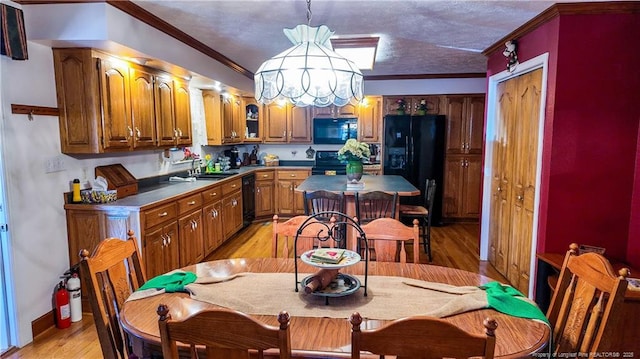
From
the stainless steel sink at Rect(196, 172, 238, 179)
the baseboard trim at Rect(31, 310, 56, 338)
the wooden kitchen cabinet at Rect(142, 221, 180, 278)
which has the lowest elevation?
the baseboard trim at Rect(31, 310, 56, 338)

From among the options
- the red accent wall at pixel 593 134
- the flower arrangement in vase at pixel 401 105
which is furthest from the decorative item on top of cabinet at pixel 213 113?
the red accent wall at pixel 593 134

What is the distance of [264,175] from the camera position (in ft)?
19.9

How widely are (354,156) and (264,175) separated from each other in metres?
2.59

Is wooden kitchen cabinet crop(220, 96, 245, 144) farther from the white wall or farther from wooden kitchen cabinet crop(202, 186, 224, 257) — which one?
the white wall

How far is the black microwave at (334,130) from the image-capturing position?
20.7ft

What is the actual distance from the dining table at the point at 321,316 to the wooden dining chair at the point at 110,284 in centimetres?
9

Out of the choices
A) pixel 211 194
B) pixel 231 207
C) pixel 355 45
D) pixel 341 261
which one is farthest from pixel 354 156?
pixel 341 261

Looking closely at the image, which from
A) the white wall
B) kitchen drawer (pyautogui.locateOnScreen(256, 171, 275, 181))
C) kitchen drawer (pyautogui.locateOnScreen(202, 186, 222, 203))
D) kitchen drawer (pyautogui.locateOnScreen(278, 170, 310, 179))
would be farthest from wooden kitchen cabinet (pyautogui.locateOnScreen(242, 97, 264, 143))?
the white wall

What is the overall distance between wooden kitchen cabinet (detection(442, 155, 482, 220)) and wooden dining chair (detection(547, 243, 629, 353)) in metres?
4.51

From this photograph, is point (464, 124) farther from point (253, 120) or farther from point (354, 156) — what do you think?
point (253, 120)

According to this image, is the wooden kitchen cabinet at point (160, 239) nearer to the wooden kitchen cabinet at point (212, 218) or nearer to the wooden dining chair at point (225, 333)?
the wooden kitchen cabinet at point (212, 218)

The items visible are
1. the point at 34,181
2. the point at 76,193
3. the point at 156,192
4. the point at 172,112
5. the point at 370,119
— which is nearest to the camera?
the point at 34,181

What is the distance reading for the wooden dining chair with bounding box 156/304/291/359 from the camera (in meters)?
1.00

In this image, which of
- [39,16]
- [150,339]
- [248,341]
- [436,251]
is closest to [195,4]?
[39,16]
